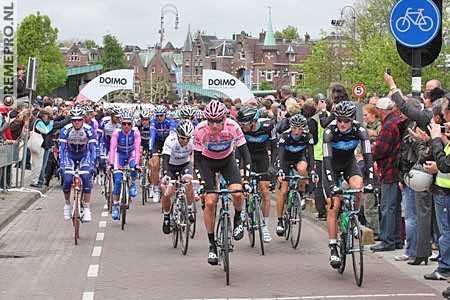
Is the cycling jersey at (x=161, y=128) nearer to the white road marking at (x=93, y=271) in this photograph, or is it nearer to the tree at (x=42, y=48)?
the white road marking at (x=93, y=271)

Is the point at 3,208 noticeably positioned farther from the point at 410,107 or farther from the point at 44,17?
the point at 44,17

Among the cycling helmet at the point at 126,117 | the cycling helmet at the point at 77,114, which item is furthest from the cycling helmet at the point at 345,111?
the cycling helmet at the point at 126,117

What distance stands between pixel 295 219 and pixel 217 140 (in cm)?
246

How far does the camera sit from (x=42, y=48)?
89.4 metres

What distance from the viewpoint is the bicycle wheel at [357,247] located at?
372 inches

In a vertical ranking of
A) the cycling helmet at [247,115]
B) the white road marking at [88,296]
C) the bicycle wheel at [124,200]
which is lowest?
the white road marking at [88,296]

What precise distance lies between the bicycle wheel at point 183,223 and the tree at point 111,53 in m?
134

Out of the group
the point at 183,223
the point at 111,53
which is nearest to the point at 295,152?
the point at 183,223

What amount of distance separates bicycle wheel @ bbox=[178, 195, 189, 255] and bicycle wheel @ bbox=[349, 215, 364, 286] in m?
2.99

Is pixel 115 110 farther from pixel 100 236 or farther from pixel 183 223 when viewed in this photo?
pixel 183 223

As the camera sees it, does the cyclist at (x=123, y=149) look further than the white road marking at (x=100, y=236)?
Yes

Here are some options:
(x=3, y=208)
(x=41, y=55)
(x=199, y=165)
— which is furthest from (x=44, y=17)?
(x=199, y=165)

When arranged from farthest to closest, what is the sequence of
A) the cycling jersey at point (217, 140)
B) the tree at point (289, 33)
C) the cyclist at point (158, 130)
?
the tree at point (289, 33) < the cyclist at point (158, 130) < the cycling jersey at point (217, 140)

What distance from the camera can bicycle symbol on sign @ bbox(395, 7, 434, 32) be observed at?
34.7 ft
